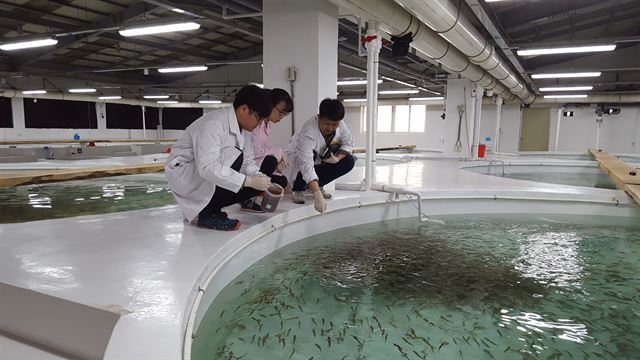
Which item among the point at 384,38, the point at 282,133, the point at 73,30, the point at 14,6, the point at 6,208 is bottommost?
the point at 6,208

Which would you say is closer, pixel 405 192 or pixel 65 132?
pixel 405 192

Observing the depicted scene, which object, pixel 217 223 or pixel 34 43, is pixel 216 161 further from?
pixel 34 43

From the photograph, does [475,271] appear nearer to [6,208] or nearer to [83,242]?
[83,242]

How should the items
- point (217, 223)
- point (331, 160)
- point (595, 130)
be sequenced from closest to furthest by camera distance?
point (217, 223) < point (331, 160) < point (595, 130)

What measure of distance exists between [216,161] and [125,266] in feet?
2.23

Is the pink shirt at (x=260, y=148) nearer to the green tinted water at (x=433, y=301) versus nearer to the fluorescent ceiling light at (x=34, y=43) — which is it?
the green tinted water at (x=433, y=301)

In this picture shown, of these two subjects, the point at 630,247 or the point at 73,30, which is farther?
the point at 73,30

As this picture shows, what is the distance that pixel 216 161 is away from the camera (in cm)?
205

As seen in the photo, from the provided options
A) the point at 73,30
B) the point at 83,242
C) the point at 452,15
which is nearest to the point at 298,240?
the point at 83,242

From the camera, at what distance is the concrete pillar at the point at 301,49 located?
3.68 metres

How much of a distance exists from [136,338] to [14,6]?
927 cm

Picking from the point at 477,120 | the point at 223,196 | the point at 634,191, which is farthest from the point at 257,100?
the point at 477,120

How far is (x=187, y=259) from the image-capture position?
1.78 m

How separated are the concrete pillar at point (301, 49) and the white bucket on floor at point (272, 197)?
1.27 meters
